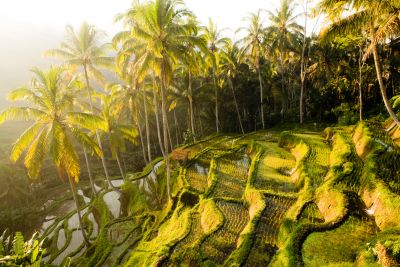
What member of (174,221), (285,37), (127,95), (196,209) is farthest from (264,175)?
(285,37)

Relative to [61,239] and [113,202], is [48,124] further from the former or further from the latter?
[113,202]

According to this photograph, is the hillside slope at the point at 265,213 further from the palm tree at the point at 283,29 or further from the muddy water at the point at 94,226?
the palm tree at the point at 283,29

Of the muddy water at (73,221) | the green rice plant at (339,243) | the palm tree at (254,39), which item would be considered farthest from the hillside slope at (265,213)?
the palm tree at (254,39)

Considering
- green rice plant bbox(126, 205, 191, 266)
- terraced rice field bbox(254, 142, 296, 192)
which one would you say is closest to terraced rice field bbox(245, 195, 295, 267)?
terraced rice field bbox(254, 142, 296, 192)

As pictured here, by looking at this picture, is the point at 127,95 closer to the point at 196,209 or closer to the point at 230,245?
the point at 196,209

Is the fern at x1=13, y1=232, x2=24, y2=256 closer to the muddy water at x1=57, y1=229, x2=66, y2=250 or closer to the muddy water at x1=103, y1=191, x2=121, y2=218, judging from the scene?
the muddy water at x1=57, y1=229, x2=66, y2=250
